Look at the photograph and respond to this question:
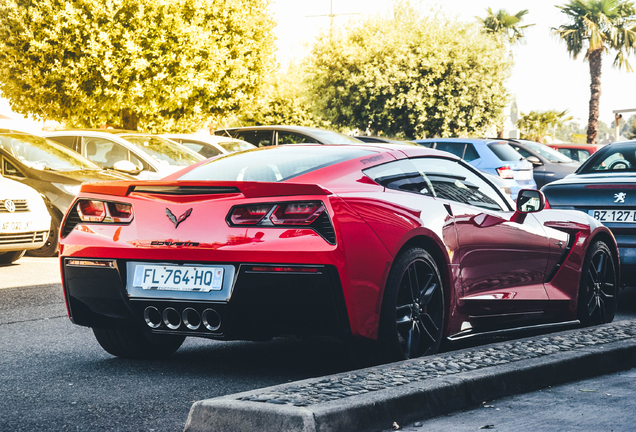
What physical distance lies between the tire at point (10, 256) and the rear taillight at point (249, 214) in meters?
6.92

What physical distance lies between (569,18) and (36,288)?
37898mm

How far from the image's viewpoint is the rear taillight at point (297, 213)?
439cm

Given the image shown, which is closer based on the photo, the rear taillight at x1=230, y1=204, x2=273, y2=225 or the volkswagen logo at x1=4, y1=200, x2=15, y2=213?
the rear taillight at x1=230, y1=204, x2=273, y2=225

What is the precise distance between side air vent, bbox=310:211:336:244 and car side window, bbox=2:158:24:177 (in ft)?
27.5

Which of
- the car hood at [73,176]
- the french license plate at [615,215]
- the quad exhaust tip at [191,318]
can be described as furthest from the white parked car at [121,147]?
the quad exhaust tip at [191,318]

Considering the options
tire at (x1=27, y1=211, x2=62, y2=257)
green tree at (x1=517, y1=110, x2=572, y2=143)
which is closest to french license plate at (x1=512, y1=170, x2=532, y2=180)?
tire at (x1=27, y1=211, x2=62, y2=257)

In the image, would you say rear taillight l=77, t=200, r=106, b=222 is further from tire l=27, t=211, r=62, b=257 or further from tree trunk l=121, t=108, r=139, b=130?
tree trunk l=121, t=108, r=139, b=130

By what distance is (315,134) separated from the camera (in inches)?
639

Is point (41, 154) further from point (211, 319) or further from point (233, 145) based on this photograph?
point (211, 319)

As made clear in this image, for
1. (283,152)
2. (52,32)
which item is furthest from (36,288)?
(52,32)

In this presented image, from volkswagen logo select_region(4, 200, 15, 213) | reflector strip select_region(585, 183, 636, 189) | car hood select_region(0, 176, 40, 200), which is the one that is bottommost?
volkswagen logo select_region(4, 200, 15, 213)

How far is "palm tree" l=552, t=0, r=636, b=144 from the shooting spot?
135ft

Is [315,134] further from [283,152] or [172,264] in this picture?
[172,264]

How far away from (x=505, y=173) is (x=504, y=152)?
69 cm
